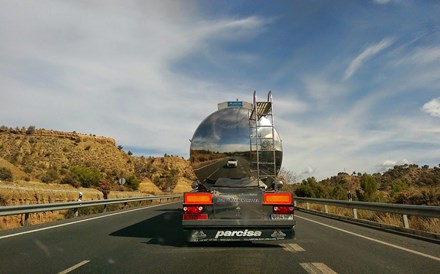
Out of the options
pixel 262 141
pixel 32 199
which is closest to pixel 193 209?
pixel 262 141

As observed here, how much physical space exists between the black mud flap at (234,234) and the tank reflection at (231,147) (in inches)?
84.6

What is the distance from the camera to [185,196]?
812 centimetres

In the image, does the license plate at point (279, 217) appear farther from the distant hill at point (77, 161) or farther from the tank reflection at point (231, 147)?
the distant hill at point (77, 161)

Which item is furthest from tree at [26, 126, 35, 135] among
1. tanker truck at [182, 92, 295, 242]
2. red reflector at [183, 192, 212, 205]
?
red reflector at [183, 192, 212, 205]

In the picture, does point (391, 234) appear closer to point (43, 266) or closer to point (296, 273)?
point (296, 273)

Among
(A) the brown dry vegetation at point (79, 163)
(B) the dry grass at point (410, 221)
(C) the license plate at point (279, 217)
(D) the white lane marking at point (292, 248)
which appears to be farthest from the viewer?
(A) the brown dry vegetation at point (79, 163)

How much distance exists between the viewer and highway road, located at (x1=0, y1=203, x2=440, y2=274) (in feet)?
21.3

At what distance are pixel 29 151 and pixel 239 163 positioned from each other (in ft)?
252

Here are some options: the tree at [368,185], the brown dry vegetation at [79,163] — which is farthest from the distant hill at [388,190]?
the brown dry vegetation at [79,163]

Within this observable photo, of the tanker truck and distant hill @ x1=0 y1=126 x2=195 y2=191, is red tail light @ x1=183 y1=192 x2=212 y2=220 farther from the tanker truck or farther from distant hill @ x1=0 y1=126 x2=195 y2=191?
distant hill @ x1=0 y1=126 x2=195 y2=191

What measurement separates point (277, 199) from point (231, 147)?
8.70 feet

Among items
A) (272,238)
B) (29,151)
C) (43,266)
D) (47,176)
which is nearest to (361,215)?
(272,238)

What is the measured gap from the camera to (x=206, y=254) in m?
7.82

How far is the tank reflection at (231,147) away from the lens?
10242 mm
